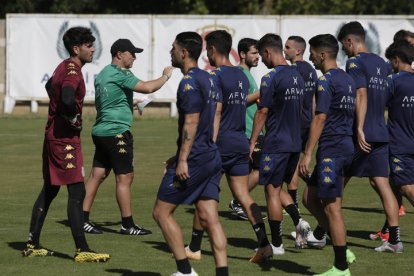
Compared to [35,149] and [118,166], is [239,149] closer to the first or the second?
[118,166]

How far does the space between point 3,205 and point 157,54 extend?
57.4ft

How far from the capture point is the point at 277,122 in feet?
36.4

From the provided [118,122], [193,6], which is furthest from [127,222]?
[193,6]

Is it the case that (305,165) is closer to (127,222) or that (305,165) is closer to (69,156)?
(69,156)

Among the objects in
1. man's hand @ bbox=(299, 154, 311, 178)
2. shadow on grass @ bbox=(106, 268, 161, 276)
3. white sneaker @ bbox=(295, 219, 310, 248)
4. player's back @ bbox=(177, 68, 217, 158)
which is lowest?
shadow on grass @ bbox=(106, 268, 161, 276)

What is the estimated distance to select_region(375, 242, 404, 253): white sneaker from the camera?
11367 mm

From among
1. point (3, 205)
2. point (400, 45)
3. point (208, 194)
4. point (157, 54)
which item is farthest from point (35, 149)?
point (208, 194)

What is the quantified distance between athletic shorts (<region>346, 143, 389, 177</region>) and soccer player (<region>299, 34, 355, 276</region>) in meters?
1.25

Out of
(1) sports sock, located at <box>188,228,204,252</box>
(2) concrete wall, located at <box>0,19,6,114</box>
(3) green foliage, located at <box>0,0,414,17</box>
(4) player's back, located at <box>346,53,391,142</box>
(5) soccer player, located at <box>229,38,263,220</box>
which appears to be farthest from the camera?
(3) green foliage, located at <box>0,0,414,17</box>

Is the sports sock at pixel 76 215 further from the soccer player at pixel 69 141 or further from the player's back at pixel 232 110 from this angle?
the player's back at pixel 232 110

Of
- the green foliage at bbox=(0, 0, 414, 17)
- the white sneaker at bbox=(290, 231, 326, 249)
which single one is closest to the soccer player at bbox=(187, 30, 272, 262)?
the white sneaker at bbox=(290, 231, 326, 249)

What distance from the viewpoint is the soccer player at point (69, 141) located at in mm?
10711

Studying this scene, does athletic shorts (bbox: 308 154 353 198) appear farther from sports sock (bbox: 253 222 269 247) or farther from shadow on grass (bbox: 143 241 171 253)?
shadow on grass (bbox: 143 241 171 253)

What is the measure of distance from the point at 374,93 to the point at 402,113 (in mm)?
581
